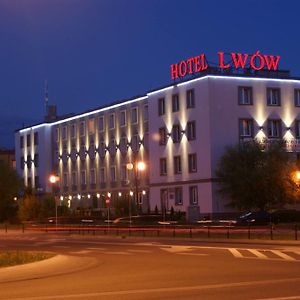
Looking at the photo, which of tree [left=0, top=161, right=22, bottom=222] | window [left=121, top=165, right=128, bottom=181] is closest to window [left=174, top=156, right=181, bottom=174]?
window [left=121, top=165, right=128, bottom=181]

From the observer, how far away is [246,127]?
75.6 meters

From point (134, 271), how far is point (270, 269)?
4.20 m

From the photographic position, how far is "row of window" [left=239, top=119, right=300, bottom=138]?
7538 centimetres

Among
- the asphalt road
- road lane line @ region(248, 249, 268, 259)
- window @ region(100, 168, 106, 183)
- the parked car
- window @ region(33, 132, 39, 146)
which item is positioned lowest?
the asphalt road

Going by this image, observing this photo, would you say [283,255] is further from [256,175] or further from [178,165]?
[178,165]

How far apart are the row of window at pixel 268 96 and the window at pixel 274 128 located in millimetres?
1942

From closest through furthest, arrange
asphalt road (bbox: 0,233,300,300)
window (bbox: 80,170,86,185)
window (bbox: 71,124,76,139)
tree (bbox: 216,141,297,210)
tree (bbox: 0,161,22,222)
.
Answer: asphalt road (bbox: 0,233,300,300) → tree (bbox: 216,141,297,210) → tree (bbox: 0,161,22,222) → window (bbox: 80,170,86,185) → window (bbox: 71,124,76,139)

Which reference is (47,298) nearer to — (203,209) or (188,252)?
(188,252)

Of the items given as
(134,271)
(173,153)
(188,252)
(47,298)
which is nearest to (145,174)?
(173,153)

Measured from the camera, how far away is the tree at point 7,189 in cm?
8825

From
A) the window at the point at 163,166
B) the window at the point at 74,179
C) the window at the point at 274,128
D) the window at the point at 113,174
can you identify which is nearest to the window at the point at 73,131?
the window at the point at 74,179

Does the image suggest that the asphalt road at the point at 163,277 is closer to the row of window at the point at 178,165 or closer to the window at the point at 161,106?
the row of window at the point at 178,165

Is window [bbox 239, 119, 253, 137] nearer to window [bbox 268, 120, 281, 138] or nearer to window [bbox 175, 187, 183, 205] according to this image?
window [bbox 268, 120, 281, 138]

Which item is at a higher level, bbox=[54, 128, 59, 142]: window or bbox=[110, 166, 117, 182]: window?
bbox=[54, 128, 59, 142]: window
